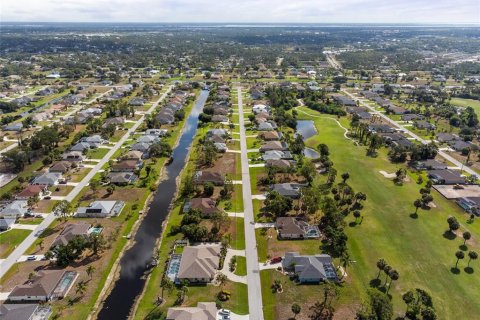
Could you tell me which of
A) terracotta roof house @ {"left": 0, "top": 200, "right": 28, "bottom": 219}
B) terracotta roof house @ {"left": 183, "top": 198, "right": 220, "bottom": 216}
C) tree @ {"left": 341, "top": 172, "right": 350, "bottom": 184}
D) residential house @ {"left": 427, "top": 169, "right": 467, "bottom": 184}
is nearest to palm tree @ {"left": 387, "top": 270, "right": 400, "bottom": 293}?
tree @ {"left": 341, "top": 172, "right": 350, "bottom": 184}

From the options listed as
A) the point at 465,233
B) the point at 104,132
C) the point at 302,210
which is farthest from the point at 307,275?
the point at 104,132

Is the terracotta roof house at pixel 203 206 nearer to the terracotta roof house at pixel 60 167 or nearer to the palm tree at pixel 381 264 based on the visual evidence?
the palm tree at pixel 381 264

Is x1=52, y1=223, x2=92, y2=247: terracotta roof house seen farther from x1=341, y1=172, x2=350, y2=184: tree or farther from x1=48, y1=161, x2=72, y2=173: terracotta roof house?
x1=341, y1=172, x2=350, y2=184: tree

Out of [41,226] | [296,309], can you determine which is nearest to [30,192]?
[41,226]

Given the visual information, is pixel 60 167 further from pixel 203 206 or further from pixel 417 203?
pixel 417 203

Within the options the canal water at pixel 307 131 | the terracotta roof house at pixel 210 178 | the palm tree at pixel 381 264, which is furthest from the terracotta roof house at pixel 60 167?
the palm tree at pixel 381 264

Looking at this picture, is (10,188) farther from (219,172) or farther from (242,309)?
(242,309)
